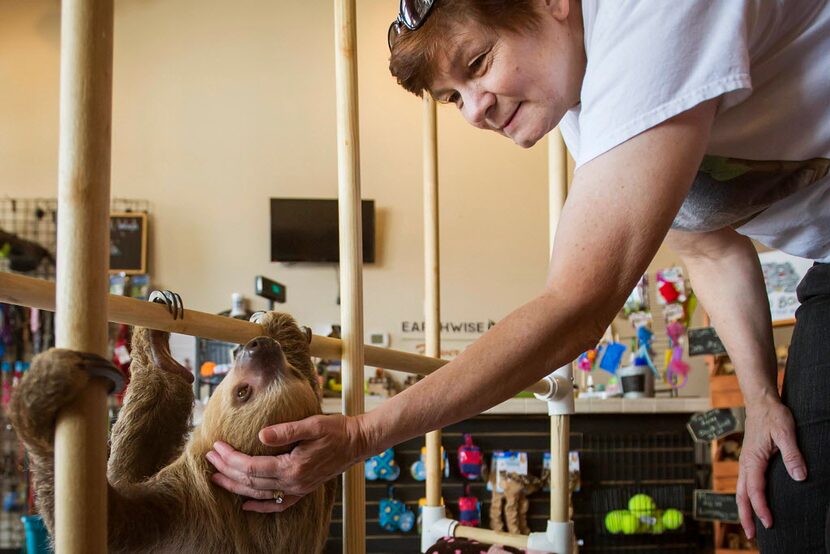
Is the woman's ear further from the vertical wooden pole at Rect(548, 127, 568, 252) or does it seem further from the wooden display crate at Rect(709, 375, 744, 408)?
the wooden display crate at Rect(709, 375, 744, 408)

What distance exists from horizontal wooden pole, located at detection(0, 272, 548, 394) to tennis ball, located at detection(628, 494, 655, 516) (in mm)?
3107

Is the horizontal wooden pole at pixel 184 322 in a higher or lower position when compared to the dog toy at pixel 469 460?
higher

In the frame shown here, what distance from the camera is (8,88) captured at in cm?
633

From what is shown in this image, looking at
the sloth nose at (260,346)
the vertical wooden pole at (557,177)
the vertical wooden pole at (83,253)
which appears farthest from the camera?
the vertical wooden pole at (557,177)

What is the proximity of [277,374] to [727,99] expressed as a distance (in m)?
0.81

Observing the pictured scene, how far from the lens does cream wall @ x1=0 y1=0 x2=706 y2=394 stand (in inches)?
249

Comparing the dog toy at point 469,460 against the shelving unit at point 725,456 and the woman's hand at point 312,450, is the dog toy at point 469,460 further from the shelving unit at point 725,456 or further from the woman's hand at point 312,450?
the woman's hand at point 312,450

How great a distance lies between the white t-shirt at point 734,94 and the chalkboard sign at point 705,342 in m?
2.43

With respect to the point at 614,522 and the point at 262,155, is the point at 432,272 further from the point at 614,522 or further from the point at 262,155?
the point at 262,155

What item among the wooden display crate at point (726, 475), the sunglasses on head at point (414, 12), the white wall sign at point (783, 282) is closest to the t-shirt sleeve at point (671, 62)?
the sunglasses on head at point (414, 12)

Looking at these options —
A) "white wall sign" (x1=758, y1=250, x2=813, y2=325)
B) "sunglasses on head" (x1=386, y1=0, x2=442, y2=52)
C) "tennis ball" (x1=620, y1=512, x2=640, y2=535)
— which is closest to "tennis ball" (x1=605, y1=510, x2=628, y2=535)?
"tennis ball" (x1=620, y1=512, x2=640, y2=535)

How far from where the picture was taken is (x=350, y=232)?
1291 millimetres

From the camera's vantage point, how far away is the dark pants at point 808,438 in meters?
1.09

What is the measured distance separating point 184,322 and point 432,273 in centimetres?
117
